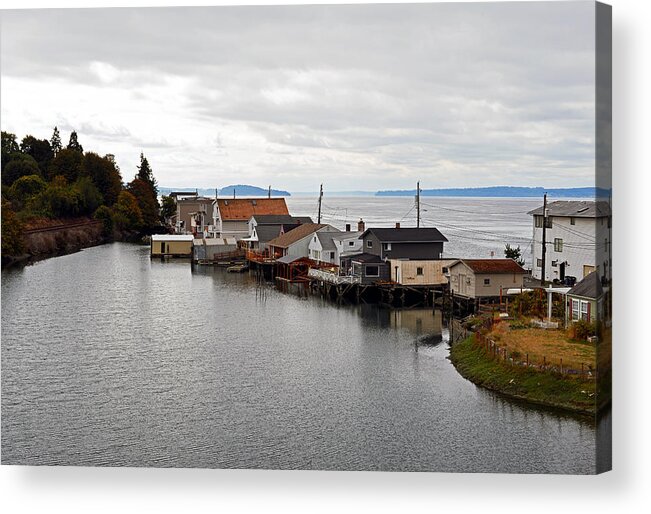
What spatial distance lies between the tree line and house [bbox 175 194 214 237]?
848 centimetres

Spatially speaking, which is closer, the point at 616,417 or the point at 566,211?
the point at 616,417

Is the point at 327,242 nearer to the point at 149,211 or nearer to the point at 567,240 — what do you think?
the point at 149,211

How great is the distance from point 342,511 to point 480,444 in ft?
8.79

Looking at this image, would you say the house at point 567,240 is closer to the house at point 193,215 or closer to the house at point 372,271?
the house at point 372,271

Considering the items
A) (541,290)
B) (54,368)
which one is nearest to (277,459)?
(54,368)

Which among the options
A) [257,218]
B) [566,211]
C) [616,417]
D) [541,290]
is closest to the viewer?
[616,417]

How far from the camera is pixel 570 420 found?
40.5ft

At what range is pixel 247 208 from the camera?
43.4 metres

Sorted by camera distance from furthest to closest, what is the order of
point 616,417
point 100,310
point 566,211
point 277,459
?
point 100,310 < point 566,211 < point 277,459 < point 616,417

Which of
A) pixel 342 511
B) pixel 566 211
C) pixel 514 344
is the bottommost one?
pixel 342 511

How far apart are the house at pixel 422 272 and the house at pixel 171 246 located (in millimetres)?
14925

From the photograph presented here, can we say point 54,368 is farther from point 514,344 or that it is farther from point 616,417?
point 616,417

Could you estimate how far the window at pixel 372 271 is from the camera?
2894 centimetres

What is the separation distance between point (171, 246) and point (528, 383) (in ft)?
92.5
